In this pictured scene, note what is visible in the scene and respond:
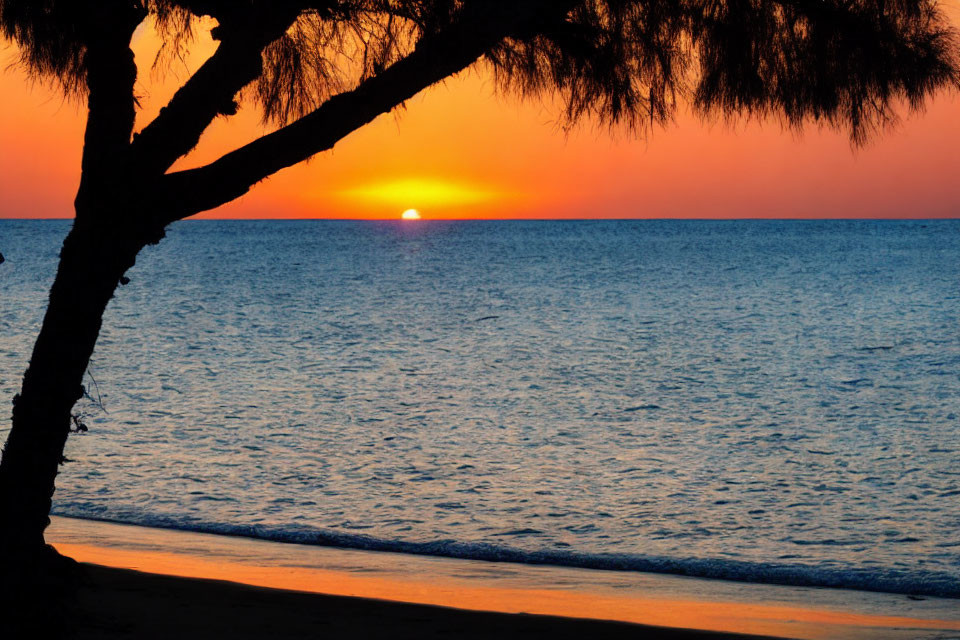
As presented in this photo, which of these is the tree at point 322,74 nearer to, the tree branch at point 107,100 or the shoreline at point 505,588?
the tree branch at point 107,100

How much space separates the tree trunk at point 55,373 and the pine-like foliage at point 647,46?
1052mm

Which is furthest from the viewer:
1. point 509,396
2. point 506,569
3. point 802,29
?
point 509,396

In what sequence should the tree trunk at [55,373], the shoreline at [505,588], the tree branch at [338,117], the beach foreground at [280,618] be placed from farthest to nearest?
the shoreline at [505,588] → the beach foreground at [280,618] → the tree branch at [338,117] → the tree trunk at [55,373]

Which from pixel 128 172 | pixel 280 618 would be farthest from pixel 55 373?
pixel 280 618

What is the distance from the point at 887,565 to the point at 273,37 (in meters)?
6.28

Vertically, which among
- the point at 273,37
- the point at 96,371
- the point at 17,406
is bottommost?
the point at 96,371

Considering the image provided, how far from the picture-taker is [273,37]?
4.52 m

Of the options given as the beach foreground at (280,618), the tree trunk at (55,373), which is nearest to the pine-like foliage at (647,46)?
the tree trunk at (55,373)

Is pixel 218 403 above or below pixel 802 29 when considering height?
below

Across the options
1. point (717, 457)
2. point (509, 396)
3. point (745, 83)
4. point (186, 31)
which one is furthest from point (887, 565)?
point (509, 396)

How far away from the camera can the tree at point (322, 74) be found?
425cm

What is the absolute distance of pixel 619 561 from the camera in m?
8.09

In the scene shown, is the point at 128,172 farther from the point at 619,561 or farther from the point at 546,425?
the point at 546,425

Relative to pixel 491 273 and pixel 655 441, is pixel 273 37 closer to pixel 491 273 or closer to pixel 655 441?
pixel 655 441
